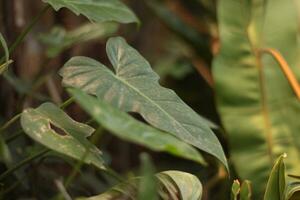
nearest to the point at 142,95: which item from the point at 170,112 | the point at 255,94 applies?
the point at 170,112

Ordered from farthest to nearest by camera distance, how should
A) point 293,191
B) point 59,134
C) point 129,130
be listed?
point 293,191, point 59,134, point 129,130

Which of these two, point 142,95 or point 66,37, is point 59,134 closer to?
point 142,95

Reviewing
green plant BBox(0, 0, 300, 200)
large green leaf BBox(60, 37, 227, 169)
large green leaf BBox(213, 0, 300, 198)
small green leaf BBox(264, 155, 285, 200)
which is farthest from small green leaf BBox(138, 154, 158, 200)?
large green leaf BBox(213, 0, 300, 198)

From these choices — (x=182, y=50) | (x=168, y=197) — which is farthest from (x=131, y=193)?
(x=182, y=50)

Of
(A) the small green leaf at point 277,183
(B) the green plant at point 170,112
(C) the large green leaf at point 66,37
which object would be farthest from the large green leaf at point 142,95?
(C) the large green leaf at point 66,37

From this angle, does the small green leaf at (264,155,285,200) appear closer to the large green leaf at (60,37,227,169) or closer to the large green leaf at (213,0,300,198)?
the large green leaf at (60,37,227,169)
